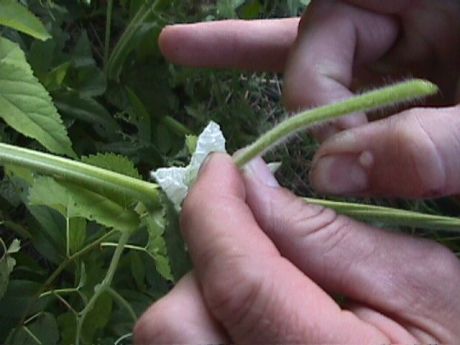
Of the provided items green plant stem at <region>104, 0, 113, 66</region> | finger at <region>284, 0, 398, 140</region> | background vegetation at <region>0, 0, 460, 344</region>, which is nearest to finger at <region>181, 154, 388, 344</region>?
background vegetation at <region>0, 0, 460, 344</region>

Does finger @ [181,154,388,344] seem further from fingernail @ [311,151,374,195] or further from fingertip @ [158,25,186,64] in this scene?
fingertip @ [158,25,186,64]

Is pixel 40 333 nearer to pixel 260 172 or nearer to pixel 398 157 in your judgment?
pixel 260 172

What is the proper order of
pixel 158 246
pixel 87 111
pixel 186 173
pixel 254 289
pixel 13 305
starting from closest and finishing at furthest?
pixel 254 289 → pixel 186 173 → pixel 158 246 → pixel 13 305 → pixel 87 111

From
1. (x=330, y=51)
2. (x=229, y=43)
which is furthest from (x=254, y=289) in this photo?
(x=229, y=43)

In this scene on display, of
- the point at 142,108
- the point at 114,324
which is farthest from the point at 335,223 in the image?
the point at 142,108

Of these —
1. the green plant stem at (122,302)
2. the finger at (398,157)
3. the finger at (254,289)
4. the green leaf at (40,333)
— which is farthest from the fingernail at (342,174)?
the green leaf at (40,333)
